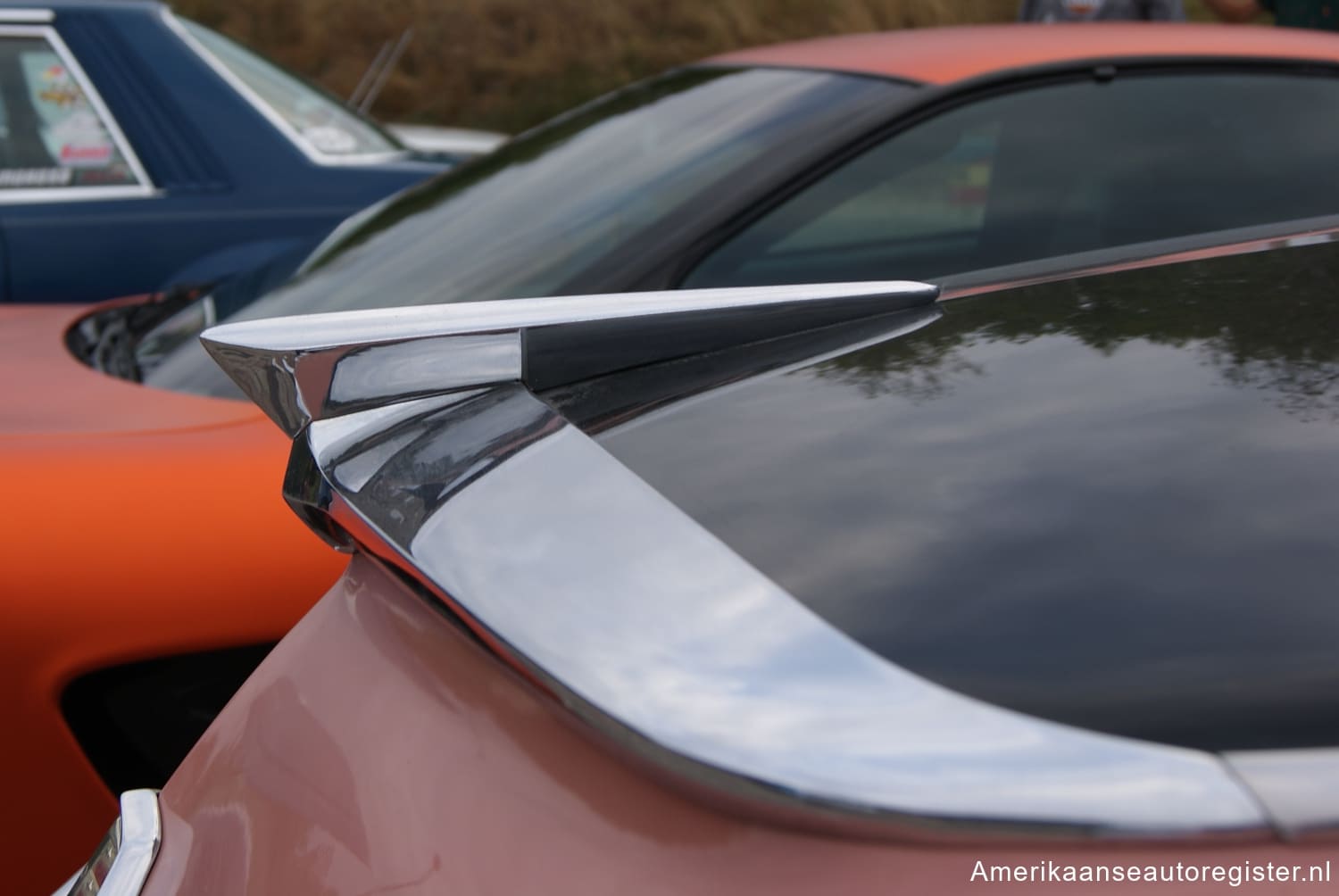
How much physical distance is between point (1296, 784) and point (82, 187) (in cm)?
392

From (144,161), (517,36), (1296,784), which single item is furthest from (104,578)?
(517,36)

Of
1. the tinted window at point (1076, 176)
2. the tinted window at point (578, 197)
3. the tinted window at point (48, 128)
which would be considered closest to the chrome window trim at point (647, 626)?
the tinted window at point (578, 197)

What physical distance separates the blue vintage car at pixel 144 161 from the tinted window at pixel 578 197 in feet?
3.51

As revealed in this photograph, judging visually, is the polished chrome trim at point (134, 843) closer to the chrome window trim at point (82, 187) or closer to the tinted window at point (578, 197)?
the tinted window at point (578, 197)

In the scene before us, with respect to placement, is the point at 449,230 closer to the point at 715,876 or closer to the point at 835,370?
the point at 835,370

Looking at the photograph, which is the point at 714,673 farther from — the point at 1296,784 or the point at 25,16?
the point at 25,16

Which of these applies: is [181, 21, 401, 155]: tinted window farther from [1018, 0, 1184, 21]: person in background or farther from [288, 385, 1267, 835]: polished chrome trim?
[288, 385, 1267, 835]: polished chrome trim

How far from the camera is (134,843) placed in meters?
1.19

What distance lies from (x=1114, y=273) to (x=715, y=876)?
95 cm

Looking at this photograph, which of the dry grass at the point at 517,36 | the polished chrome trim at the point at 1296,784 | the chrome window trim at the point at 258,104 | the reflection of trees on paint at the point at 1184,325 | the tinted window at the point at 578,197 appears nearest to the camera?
the polished chrome trim at the point at 1296,784

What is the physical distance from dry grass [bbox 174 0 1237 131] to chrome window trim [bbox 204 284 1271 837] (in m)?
13.4

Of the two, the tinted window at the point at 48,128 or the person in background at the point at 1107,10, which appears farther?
the person in background at the point at 1107,10

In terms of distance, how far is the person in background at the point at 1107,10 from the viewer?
186 inches

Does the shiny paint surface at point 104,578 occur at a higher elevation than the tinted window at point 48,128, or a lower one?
lower
